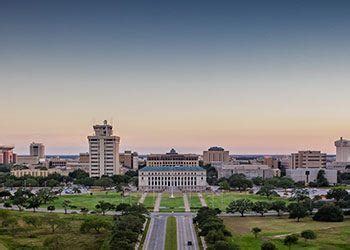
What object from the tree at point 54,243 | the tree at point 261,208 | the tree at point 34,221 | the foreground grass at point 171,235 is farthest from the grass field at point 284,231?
the tree at point 34,221

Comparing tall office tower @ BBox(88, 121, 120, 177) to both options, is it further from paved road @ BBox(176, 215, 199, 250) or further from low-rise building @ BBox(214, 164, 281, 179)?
paved road @ BBox(176, 215, 199, 250)

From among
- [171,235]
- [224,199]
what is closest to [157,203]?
[224,199]

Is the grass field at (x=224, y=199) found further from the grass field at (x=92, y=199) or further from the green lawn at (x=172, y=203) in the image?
the grass field at (x=92, y=199)

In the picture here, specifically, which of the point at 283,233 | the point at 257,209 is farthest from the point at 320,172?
the point at 283,233

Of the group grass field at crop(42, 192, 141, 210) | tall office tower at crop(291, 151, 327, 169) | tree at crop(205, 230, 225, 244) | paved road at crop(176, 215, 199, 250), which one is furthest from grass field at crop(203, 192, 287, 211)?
tall office tower at crop(291, 151, 327, 169)

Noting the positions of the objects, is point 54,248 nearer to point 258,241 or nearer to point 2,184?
point 258,241

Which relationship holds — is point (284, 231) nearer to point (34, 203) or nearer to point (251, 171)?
point (34, 203)
